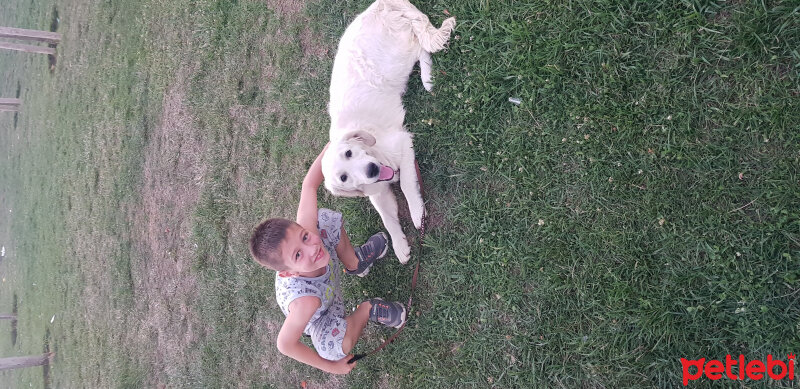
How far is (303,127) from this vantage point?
4562 millimetres

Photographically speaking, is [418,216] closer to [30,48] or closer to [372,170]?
[372,170]

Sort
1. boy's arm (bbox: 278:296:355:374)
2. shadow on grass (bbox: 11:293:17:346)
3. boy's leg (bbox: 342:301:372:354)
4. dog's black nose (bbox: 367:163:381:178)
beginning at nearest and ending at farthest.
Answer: boy's arm (bbox: 278:296:355:374)
dog's black nose (bbox: 367:163:381:178)
boy's leg (bbox: 342:301:372:354)
shadow on grass (bbox: 11:293:17:346)

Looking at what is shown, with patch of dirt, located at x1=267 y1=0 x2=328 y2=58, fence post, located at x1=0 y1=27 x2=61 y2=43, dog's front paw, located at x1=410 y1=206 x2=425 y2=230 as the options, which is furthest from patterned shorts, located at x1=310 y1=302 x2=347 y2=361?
fence post, located at x1=0 y1=27 x2=61 y2=43

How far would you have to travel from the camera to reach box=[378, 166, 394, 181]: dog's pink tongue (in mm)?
3217

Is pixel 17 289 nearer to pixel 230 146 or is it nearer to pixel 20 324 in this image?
pixel 20 324

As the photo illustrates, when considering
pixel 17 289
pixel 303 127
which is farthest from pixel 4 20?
pixel 303 127

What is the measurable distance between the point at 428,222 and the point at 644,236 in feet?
5.03

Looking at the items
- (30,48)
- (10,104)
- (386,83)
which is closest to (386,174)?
(386,83)

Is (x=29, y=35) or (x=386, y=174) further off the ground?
(x=386, y=174)

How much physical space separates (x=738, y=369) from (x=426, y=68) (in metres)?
2.80

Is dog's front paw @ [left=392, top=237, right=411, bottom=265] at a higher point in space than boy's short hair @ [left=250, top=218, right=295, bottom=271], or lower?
lower

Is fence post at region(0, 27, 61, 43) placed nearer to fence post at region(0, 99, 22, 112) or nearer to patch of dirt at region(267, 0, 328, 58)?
fence post at region(0, 99, 22, 112)

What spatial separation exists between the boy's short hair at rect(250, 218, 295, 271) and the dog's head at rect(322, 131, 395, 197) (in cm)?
47

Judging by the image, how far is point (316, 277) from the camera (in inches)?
129
